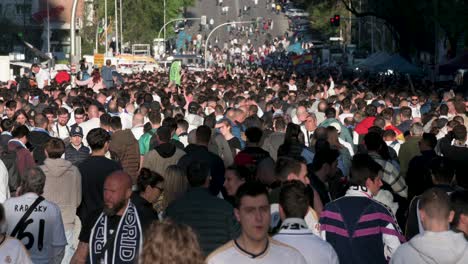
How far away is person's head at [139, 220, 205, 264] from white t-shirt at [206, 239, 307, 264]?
1.19 meters

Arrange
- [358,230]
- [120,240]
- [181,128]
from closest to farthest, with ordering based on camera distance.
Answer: [120,240] < [358,230] < [181,128]

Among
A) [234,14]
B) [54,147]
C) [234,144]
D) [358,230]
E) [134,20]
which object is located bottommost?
[234,144]

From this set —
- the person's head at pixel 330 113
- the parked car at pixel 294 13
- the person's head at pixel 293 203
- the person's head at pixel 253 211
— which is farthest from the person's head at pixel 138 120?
the parked car at pixel 294 13

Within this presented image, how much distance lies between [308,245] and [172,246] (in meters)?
2.61

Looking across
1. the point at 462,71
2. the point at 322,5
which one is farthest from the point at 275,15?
the point at 462,71

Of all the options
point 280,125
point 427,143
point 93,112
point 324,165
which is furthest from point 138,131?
point 324,165

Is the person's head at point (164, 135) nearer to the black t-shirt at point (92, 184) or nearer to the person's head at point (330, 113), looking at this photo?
the black t-shirt at point (92, 184)

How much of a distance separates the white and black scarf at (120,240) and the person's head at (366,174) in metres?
1.85

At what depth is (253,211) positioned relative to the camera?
817cm

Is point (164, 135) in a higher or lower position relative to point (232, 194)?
higher

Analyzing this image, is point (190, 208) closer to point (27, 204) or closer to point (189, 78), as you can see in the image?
point (27, 204)

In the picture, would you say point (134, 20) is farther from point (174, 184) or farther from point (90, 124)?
point (174, 184)

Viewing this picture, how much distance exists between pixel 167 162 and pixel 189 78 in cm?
3882

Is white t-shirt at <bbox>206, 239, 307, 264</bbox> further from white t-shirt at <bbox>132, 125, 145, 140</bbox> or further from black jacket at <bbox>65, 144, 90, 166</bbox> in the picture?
white t-shirt at <bbox>132, 125, 145, 140</bbox>
